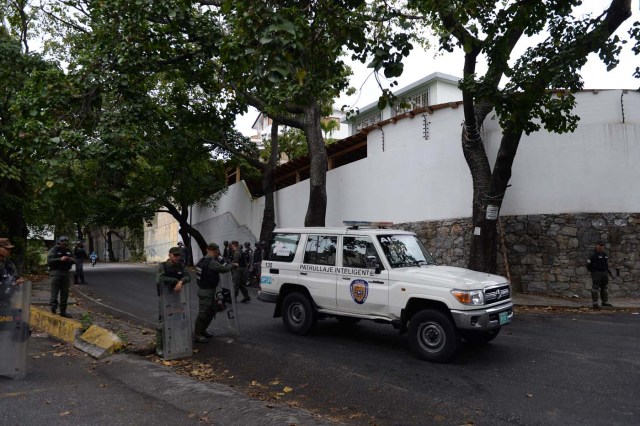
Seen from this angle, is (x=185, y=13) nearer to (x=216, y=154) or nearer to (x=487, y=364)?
(x=487, y=364)

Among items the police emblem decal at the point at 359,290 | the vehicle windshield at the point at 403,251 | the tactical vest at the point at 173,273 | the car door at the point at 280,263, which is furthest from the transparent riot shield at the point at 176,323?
the vehicle windshield at the point at 403,251

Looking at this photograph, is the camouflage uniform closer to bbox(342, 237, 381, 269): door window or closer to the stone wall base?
bbox(342, 237, 381, 269): door window

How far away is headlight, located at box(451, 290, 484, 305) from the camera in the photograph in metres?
6.70

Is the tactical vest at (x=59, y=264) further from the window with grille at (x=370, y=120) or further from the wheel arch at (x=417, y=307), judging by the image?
the window with grille at (x=370, y=120)

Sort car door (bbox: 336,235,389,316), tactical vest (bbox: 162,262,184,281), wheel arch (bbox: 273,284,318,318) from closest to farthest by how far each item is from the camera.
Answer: tactical vest (bbox: 162,262,184,281) → car door (bbox: 336,235,389,316) → wheel arch (bbox: 273,284,318,318)

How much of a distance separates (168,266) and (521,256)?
35.2 feet

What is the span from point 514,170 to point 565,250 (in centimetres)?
271

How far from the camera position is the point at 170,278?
7.44 meters

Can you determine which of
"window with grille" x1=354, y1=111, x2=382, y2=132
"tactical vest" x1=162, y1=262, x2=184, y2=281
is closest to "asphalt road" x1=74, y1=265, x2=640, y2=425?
"tactical vest" x1=162, y1=262, x2=184, y2=281

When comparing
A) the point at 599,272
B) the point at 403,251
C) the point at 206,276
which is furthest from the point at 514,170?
the point at 206,276

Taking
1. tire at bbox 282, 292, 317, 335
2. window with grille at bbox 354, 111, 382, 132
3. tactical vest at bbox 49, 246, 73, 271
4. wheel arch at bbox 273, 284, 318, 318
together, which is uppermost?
window with grille at bbox 354, 111, 382, 132

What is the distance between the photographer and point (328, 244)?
28.0 feet

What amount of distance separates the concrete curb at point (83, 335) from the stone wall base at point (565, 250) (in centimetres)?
1074

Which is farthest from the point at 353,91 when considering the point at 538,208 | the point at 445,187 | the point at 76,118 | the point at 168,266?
the point at 168,266
